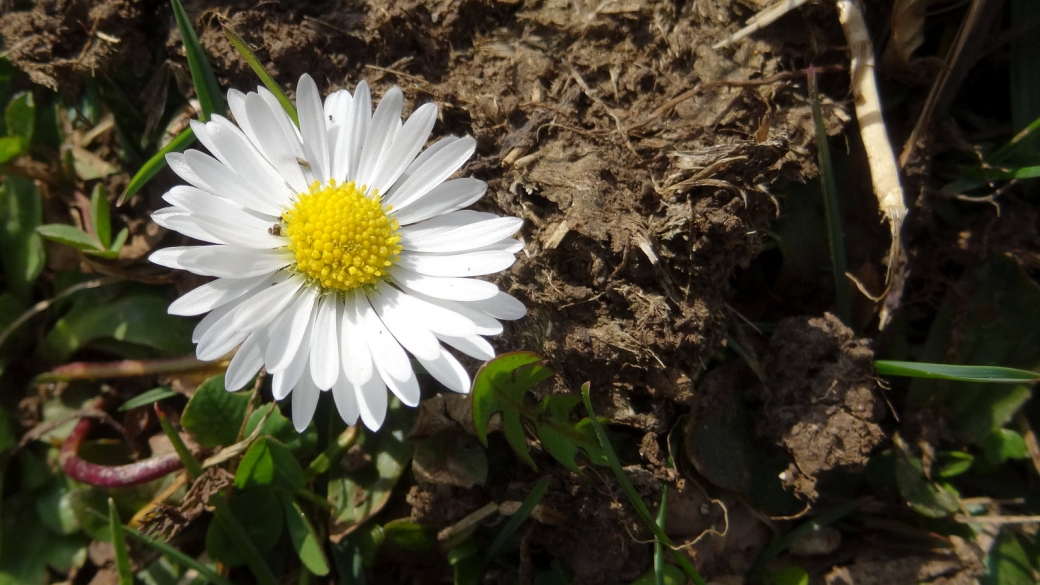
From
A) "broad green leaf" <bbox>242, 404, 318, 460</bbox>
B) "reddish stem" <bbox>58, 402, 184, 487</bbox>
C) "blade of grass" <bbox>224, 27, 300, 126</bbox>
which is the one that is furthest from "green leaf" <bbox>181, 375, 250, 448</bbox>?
"blade of grass" <bbox>224, 27, 300, 126</bbox>

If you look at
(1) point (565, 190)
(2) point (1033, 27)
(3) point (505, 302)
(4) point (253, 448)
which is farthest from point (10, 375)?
(2) point (1033, 27)

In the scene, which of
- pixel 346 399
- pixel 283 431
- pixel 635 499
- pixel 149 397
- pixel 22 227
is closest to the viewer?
pixel 346 399

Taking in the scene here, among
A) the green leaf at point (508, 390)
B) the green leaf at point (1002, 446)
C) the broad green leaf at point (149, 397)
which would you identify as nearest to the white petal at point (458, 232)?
the green leaf at point (508, 390)

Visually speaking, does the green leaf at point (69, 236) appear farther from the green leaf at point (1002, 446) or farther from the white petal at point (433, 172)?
the green leaf at point (1002, 446)

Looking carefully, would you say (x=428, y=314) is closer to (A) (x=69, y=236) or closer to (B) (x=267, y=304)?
(B) (x=267, y=304)

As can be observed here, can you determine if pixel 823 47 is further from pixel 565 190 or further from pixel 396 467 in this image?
pixel 396 467

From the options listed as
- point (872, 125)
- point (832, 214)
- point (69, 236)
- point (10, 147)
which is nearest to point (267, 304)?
point (69, 236)

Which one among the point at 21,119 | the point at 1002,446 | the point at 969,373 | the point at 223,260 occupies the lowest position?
the point at 1002,446
